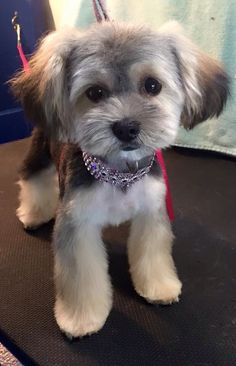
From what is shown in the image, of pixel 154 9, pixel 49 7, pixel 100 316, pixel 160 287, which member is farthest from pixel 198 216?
pixel 49 7

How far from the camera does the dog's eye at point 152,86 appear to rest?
804 mm

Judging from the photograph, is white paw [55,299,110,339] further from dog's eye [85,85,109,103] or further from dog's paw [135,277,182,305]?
dog's eye [85,85,109,103]

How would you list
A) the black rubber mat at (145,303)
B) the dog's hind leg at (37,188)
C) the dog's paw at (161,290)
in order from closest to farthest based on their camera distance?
the black rubber mat at (145,303), the dog's paw at (161,290), the dog's hind leg at (37,188)

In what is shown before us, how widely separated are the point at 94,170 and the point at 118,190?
61mm

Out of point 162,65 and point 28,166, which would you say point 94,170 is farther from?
point 28,166

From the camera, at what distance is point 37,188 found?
1243 millimetres

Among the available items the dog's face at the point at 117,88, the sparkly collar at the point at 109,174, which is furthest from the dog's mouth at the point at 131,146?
the sparkly collar at the point at 109,174

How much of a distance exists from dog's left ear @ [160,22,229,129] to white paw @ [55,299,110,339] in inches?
15.8

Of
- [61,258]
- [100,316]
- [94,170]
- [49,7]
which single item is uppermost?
[49,7]

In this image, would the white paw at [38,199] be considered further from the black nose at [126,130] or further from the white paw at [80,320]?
the black nose at [126,130]

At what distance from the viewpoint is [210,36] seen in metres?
1.41

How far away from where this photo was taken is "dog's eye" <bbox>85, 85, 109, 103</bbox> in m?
0.79

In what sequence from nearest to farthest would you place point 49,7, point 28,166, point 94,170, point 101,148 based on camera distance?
point 101,148 → point 94,170 → point 28,166 → point 49,7

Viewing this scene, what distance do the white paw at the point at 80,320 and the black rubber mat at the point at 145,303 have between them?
0.01 meters
